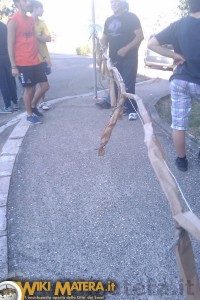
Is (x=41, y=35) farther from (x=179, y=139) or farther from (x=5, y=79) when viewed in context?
(x=179, y=139)

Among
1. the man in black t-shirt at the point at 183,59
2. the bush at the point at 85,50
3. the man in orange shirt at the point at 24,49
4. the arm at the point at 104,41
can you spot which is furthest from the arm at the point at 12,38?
the bush at the point at 85,50

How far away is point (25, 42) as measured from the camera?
514 cm

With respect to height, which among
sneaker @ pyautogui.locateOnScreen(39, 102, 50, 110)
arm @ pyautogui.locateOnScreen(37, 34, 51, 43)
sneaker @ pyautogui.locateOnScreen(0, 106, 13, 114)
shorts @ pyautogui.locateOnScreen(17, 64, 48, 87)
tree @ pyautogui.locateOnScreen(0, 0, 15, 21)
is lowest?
sneaker @ pyautogui.locateOnScreen(0, 106, 13, 114)

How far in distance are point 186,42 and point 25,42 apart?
2.89 m

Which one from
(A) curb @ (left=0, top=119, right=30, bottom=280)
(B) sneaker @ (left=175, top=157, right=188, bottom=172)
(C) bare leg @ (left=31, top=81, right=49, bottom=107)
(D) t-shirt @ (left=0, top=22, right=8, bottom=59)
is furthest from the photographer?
(D) t-shirt @ (left=0, top=22, right=8, bottom=59)

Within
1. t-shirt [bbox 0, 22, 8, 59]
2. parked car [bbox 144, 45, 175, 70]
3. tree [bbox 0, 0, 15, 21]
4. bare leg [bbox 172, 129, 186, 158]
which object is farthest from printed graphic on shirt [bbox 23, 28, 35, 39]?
tree [bbox 0, 0, 15, 21]

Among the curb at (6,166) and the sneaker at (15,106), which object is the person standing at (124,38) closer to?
the curb at (6,166)

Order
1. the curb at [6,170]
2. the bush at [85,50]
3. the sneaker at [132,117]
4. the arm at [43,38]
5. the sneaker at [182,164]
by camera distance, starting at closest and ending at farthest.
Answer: the curb at [6,170] < the sneaker at [182,164] < the sneaker at [132,117] < the arm at [43,38] < the bush at [85,50]

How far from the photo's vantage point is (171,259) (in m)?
2.50

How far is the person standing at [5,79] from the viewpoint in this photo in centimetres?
638

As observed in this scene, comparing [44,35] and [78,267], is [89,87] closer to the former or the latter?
[44,35]

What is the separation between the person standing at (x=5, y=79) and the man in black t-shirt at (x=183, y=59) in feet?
12.8

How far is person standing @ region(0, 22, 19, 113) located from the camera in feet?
20.9

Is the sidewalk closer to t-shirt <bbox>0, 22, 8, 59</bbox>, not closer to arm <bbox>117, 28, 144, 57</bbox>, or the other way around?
arm <bbox>117, 28, 144, 57</bbox>
